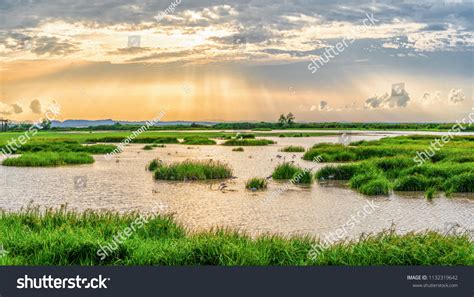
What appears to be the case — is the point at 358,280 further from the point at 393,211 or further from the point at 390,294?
the point at 393,211

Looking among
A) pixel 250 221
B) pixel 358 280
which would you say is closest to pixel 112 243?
pixel 358 280

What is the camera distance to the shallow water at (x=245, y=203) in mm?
16828

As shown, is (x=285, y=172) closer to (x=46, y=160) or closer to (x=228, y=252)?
(x=46, y=160)

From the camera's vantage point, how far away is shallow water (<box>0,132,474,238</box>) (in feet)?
55.2

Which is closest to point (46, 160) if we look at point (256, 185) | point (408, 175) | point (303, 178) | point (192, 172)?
point (192, 172)

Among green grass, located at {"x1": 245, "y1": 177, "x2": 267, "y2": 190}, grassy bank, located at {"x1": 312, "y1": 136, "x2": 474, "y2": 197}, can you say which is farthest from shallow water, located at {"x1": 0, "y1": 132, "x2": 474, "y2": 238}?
grassy bank, located at {"x1": 312, "y1": 136, "x2": 474, "y2": 197}

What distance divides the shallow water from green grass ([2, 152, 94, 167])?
19.7 ft

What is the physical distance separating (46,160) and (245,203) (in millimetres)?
22928

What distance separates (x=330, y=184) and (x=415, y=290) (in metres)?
19.4

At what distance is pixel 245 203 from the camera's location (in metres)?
21.4

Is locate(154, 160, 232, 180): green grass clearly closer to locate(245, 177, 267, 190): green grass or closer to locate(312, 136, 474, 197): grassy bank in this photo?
locate(245, 177, 267, 190): green grass

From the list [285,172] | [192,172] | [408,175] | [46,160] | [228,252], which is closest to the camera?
[228,252]

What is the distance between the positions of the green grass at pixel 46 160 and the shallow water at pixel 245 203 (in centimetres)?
599

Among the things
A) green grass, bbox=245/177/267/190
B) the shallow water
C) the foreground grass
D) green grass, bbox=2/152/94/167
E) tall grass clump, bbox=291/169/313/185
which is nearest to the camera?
the foreground grass
